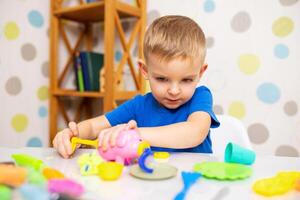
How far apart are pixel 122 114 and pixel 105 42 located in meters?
0.79

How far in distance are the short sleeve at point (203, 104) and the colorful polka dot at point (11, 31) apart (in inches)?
51.6

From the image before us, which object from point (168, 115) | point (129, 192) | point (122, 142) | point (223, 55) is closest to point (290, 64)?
point (223, 55)

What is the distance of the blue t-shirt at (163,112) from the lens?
2.81 ft

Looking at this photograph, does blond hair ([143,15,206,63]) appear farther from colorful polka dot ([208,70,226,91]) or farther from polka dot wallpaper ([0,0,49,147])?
polka dot wallpaper ([0,0,49,147])

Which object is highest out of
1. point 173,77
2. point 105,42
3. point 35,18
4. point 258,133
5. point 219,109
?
point 35,18

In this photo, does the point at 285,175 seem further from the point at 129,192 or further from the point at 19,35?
the point at 19,35

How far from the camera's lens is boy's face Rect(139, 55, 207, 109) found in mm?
793

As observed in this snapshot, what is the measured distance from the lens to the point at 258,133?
1.60 meters

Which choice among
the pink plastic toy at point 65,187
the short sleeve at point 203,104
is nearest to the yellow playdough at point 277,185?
the pink plastic toy at point 65,187

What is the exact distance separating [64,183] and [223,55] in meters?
1.39

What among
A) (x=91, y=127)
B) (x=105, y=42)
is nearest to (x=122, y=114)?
(x=91, y=127)

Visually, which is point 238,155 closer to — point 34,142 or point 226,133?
point 226,133

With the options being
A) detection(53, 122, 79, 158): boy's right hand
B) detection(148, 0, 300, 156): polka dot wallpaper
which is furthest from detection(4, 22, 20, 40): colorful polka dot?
detection(53, 122, 79, 158): boy's right hand

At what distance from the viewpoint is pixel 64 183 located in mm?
375
